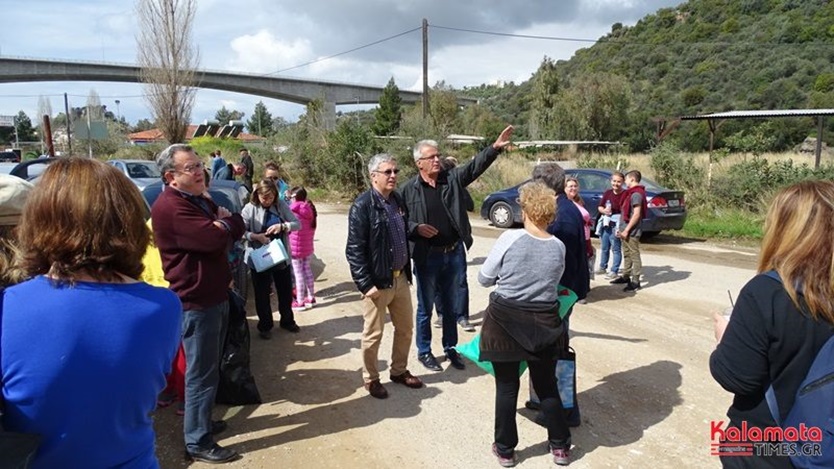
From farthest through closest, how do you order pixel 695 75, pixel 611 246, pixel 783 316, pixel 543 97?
pixel 695 75 < pixel 543 97 < pixel 611 246 < pixel 783 316

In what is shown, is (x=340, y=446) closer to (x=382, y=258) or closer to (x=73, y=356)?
(x=382, y=258)

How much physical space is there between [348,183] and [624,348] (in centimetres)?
1477

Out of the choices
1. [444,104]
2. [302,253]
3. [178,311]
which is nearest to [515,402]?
[178,311]

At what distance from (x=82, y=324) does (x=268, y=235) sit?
13.7ft

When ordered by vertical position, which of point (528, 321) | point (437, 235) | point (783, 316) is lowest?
point (528, 321)

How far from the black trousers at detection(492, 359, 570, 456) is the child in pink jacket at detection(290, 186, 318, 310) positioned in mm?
3821

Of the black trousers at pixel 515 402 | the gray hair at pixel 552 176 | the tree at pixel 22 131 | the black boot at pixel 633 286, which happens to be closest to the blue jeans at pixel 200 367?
the black trousers at pixel 515 402

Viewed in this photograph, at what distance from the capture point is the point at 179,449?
3.43m

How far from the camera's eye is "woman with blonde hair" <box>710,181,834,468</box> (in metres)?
1.73

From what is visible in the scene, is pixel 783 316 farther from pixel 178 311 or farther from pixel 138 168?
pixel 138 168

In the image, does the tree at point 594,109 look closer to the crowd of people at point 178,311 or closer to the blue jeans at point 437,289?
the blue jeans at point 437,289

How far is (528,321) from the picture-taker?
3.11 m

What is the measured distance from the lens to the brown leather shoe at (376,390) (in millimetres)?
4141

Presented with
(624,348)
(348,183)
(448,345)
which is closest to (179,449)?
(448,345)
